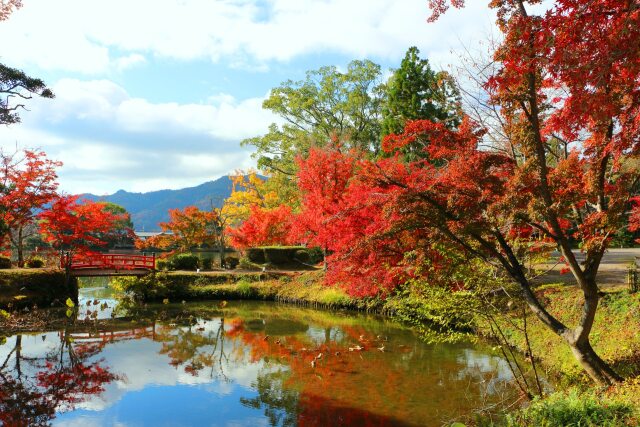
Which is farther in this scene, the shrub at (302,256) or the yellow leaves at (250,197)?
the yellow leaves at (250,197)

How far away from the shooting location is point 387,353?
11.1 metres

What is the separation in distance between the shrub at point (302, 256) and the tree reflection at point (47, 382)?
535 inches

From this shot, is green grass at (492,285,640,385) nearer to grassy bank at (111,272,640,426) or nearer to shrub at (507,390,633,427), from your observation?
grassy bank at (111,272,640,426)

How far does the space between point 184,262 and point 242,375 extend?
1400 cm

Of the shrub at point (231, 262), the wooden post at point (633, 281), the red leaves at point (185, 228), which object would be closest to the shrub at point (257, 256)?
the shrub at point (231, 262)

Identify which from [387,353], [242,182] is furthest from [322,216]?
[242,182]

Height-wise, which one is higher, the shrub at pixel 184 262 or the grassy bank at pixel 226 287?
the shrub at pixel 184 262

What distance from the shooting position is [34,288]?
16.2 m

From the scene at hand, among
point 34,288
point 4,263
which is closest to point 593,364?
point 34,288

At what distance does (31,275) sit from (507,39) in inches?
653

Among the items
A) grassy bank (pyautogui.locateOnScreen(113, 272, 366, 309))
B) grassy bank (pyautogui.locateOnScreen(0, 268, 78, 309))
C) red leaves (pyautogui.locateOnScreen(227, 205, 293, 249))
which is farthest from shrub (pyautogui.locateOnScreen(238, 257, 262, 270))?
grassy bank (pyautogui.locateOnScreen(0, 268, 78, 309))

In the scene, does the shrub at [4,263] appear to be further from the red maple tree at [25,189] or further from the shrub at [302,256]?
the shrub at [302,256]

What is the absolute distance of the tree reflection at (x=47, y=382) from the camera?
7605mm

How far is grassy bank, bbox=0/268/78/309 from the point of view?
1530 cm
